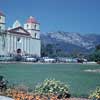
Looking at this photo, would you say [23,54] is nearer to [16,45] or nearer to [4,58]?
[16,45]

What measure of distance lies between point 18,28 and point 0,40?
17.6m

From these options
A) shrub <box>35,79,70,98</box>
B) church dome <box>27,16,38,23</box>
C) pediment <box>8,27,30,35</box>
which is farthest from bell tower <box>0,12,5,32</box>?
shrub <box>35,79,70,98</box>

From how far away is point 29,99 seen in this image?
1280 centimetres

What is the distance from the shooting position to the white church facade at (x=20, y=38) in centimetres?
15862

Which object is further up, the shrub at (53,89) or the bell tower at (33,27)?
the bell tower at (33,27)

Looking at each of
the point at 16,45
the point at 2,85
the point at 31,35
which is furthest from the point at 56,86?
the point at 31,35

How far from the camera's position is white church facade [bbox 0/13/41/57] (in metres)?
159

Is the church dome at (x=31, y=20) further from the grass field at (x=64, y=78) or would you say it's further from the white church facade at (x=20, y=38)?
the grass field at (x=64, y=78)

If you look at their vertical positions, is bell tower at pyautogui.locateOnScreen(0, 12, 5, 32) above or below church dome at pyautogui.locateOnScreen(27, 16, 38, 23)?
below

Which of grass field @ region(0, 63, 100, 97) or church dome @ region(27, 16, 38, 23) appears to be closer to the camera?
grass field @ region(0, 63, 100, 97)

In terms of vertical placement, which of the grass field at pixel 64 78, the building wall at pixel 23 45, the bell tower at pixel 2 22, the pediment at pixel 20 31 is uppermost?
the bell tower at pixel 2 22

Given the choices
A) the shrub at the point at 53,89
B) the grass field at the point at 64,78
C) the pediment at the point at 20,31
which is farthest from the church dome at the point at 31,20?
the shrub at the point at 53,89

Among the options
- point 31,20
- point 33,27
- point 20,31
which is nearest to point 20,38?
point 20,31

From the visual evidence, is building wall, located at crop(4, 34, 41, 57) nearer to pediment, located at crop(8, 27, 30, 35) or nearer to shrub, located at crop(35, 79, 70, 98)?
pediment, located at crop(8, 27, 30, 35)
